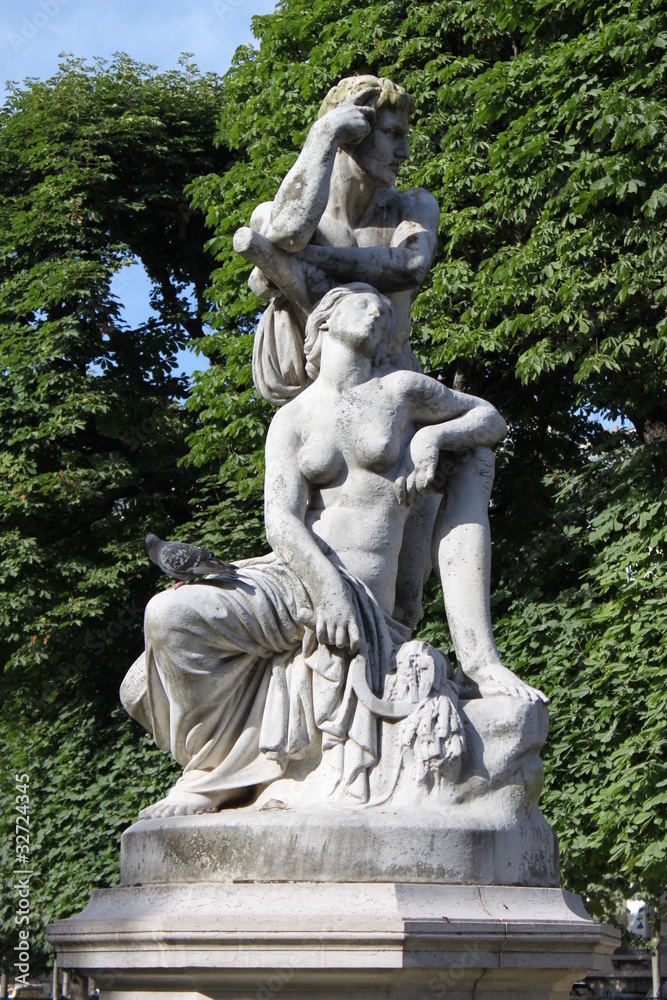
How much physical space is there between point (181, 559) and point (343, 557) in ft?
2.09

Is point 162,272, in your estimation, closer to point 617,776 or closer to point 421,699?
point 617,776

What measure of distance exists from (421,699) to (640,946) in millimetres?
13392

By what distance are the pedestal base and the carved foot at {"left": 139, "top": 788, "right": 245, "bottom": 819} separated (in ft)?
1.06

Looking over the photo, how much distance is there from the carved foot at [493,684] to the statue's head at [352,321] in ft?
4.31

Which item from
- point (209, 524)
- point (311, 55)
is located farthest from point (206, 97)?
point (209, 524)

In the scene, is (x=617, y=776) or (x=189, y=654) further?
(x=617, y=776)

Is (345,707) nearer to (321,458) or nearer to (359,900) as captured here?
(359,900)

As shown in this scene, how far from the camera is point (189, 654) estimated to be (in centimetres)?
537

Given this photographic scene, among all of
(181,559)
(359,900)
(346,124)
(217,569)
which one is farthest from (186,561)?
(346,124)

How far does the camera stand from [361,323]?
18.9 feet

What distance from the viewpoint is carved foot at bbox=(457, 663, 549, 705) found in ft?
17.6

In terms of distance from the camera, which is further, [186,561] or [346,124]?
[346,124]
